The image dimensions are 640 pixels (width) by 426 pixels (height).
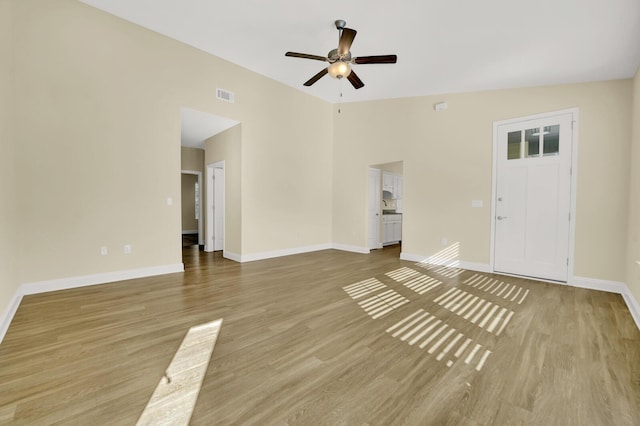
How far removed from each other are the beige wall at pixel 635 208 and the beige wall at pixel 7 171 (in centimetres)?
650

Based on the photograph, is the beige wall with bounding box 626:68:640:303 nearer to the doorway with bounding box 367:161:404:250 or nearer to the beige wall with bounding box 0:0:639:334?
the beige wall with bounding box 0:0:639:334

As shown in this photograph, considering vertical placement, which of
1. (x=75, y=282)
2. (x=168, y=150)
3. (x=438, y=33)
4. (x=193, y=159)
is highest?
(x=438, y=33)

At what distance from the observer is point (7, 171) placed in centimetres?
296

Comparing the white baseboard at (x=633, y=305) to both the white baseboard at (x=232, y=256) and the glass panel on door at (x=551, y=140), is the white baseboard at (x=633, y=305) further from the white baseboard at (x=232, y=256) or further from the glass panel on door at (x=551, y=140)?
the white baseboard at (x=232, y=256)

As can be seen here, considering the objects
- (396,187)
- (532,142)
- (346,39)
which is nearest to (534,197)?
(532,142)

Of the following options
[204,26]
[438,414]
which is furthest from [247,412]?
[204,26]

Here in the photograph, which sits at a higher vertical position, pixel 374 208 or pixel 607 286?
pixel 374 208

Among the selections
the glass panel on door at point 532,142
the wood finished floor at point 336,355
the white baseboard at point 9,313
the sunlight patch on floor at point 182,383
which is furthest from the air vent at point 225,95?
the glass panel on door at point 532,142

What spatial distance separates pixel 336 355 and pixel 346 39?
11.2 feet

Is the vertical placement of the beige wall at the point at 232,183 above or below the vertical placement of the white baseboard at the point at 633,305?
above

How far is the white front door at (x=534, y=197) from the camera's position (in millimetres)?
4230

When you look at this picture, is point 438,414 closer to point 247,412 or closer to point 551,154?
point 247,412

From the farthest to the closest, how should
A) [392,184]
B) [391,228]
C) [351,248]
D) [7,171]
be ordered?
[392,184]
[391,228]
[351,248]
[7,171]

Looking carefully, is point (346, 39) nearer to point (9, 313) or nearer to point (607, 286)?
point (9, 313)
